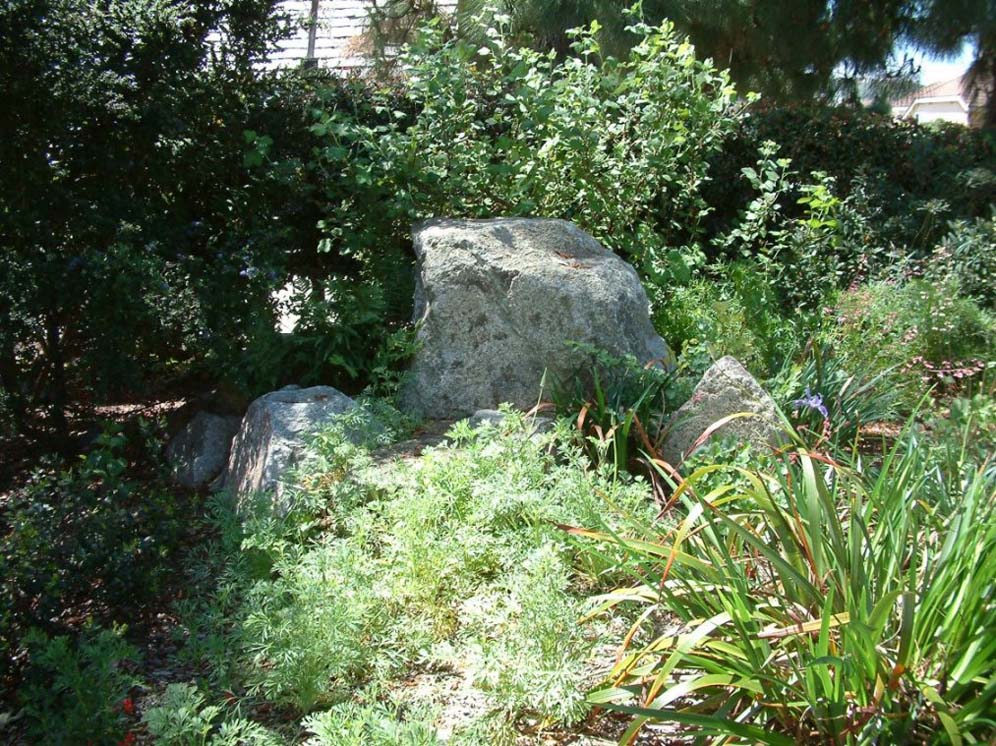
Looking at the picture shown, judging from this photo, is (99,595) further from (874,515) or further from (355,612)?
(874,515)

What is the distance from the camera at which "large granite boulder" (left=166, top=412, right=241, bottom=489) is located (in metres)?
5.22

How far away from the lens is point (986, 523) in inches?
106

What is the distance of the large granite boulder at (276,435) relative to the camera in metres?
4.37

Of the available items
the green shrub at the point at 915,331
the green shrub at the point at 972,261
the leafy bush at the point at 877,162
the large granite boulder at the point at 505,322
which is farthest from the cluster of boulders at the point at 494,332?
the leafy bush at the point at 877,162

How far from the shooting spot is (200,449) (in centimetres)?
532

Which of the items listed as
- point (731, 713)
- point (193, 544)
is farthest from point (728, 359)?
point (193, 544)

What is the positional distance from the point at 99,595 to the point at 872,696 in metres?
2.76

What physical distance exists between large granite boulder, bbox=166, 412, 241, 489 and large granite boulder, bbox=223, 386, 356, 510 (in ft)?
0.91

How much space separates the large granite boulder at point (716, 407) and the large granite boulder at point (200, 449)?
2486 mm

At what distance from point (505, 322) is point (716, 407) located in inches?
52.0

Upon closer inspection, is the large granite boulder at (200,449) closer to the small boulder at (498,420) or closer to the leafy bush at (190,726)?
the small boulder at (498,420)

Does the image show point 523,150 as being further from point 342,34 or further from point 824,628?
point 342,34

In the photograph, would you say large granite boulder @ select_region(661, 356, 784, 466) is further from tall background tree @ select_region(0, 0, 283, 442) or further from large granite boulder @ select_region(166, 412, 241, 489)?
tall background tree @ select_region(0, 0, 283, 442)

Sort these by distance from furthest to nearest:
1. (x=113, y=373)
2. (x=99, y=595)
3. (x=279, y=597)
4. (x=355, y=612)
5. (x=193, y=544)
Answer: (x=113, y=373), (x=193, y=544), (x=99, y=595), (x=279, y=597), (x=355, y=612)
